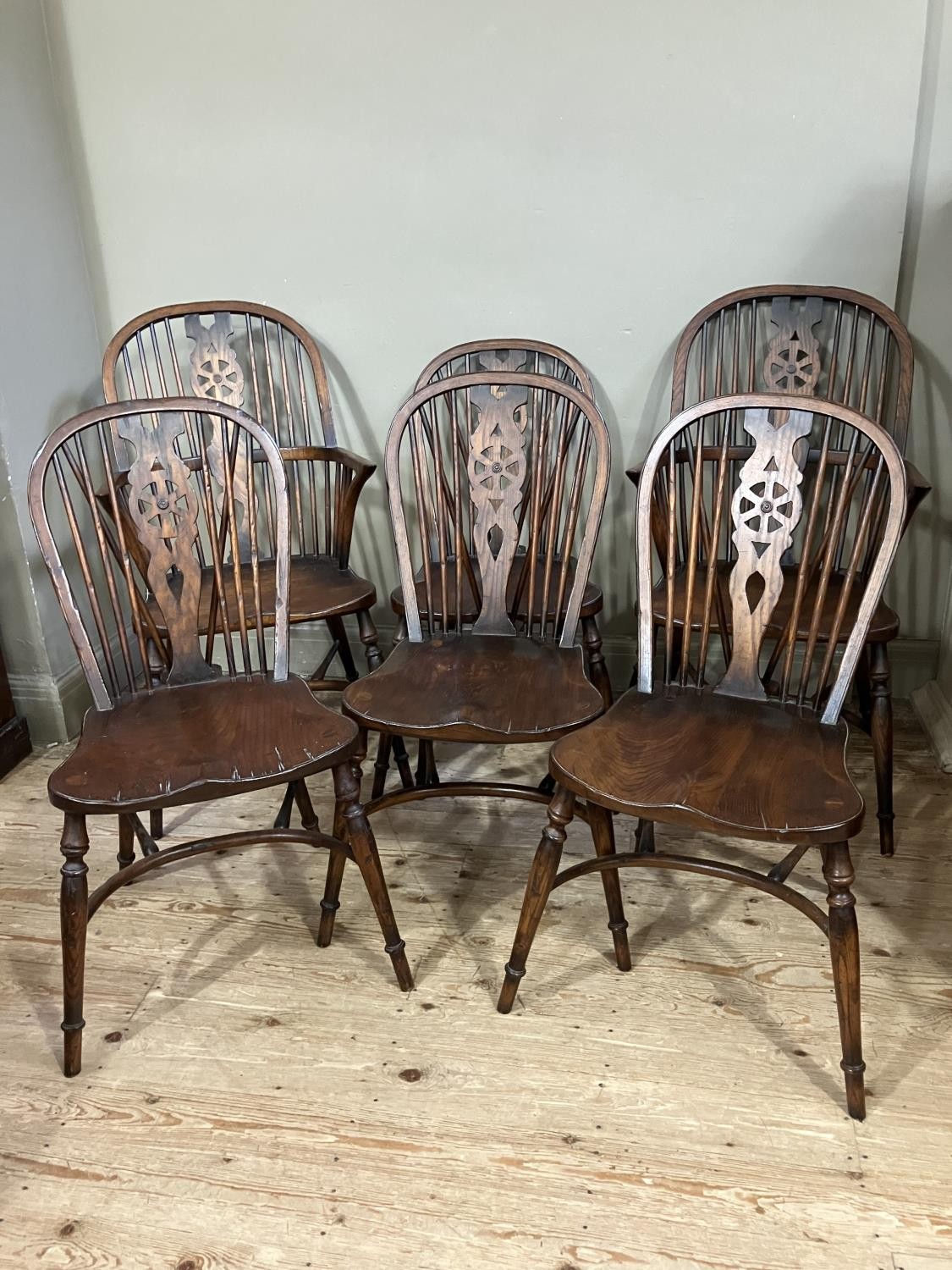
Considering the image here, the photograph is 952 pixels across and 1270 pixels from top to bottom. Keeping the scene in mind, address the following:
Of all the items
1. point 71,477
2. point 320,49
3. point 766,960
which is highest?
point 320,49

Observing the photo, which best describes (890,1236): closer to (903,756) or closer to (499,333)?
(903,756)

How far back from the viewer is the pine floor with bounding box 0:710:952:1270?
138 centimetres

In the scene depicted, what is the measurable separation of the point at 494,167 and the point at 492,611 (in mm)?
1130

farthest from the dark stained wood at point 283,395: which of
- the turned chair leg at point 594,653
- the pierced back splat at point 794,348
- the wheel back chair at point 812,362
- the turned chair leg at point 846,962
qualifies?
the turned chair leg at point 846,962

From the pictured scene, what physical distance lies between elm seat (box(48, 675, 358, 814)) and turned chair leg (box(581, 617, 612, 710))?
65cm

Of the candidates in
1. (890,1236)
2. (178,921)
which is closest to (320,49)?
(178,921)

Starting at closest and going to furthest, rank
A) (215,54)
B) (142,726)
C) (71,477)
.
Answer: (142,726)
(215,54)
(71,477)

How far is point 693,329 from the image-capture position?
7.74ft

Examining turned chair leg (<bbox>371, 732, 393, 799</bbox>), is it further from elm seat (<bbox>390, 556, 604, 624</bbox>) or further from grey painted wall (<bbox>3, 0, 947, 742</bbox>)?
grey painted wall (<bbox>3, 0, 947, 742</bbox>)

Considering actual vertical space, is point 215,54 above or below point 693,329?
above

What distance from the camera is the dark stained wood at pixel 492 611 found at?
1.76 metres

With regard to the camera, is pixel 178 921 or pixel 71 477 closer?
pixel 178 921

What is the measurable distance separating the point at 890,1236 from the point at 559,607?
1.17 meters

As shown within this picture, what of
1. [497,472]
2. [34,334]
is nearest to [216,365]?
[34,334]
